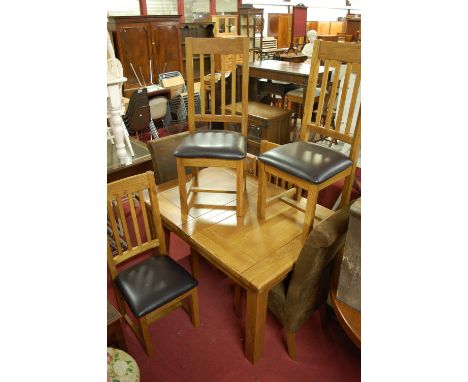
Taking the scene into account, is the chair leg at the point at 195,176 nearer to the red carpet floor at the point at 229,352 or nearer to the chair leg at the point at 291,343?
the red carpet floor at the point at 229,352

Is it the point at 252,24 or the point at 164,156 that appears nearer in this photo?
the point at 164,156

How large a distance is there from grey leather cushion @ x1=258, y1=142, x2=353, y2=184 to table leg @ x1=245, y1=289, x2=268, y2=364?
0.59 m

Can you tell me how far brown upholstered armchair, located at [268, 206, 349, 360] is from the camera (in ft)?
4.04

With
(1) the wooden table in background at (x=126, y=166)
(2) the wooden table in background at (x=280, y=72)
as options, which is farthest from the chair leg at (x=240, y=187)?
(2) the wooden table in background at (x=280, y=72)

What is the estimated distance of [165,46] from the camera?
19.0 ft

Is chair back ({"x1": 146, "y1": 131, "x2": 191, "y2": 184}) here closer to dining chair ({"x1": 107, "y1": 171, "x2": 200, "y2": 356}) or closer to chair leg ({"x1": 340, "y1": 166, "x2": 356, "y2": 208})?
dining chair ({"x1": 107, "y1": 171, "x2": 200, "y2": 356})

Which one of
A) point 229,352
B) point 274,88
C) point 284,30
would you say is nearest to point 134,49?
point 274,88

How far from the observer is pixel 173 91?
4.56 meters

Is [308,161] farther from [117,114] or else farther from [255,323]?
[117,114]

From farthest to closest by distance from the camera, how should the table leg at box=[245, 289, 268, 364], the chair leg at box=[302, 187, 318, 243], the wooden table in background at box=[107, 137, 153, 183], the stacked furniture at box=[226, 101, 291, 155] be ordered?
the stacked furniture at box=[226, 101, 291, 155]
the wooden table in background at box=[107, 137, 153, 183]
the chair leg at box=[302, 187, 318, 243]
the table leg at box=[245, 289, 268, 364]

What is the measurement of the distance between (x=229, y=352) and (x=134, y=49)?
5.19 m

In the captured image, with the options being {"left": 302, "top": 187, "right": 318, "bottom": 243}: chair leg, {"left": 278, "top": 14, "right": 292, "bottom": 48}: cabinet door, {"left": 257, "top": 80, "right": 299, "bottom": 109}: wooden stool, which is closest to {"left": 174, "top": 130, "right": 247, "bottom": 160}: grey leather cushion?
{"left": 302, "top": 187, "right": 318, "bottom": 243}: chair leg

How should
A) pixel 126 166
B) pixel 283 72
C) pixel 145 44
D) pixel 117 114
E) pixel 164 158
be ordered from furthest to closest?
pixel 145 44 < pixel 283 72 < pixel 126 166 < pixel 117 114 < pixel 164 158
